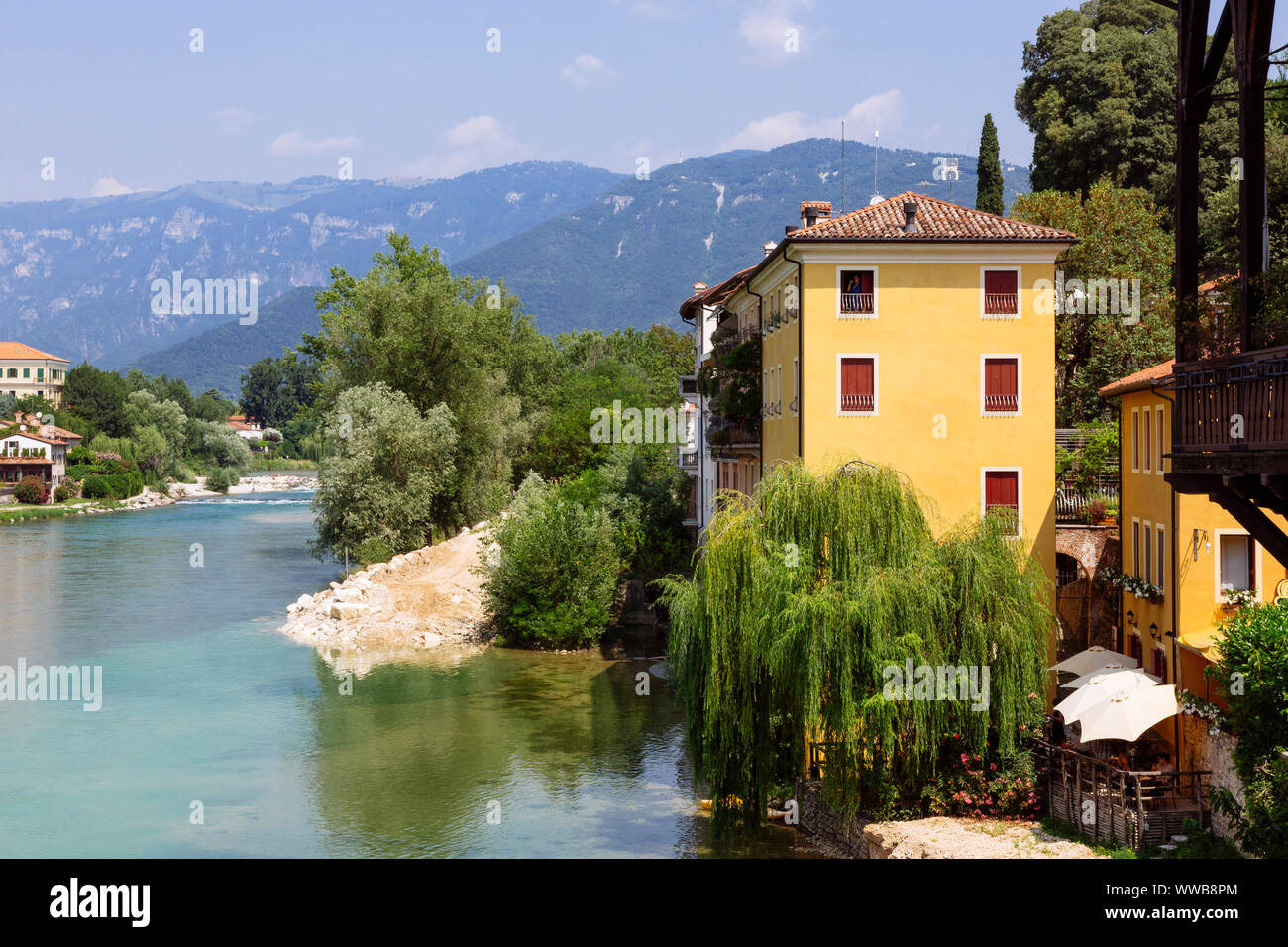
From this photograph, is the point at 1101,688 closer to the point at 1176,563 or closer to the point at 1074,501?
the point at 1176,563

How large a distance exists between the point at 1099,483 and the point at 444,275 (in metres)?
43.4

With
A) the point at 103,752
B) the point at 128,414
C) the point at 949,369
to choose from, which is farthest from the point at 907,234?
the point at 128,414

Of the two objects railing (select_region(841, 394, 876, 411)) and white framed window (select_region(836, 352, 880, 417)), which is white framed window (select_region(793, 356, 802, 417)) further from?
railing (select_region(841, 394, 876, 411))

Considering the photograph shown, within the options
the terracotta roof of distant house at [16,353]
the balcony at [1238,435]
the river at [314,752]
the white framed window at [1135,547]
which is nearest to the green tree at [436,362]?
the river at [314,752]

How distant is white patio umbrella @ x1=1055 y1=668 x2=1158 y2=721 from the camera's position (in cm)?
1850

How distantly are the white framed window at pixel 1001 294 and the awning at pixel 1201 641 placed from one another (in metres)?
9.29

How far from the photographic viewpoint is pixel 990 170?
50.4 m

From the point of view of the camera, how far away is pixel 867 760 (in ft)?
62.4

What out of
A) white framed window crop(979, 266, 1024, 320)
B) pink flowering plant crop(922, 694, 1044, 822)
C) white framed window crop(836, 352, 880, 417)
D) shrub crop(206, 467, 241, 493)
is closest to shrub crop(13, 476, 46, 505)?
shrub crop(206, 467, 241, 493)

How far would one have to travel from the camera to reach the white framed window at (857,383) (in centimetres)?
2714

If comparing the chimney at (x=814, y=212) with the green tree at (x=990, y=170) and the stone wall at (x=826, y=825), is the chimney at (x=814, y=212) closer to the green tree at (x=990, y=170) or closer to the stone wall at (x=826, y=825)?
the stone wall at (x=826, y=825)

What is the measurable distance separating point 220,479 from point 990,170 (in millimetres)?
97898
